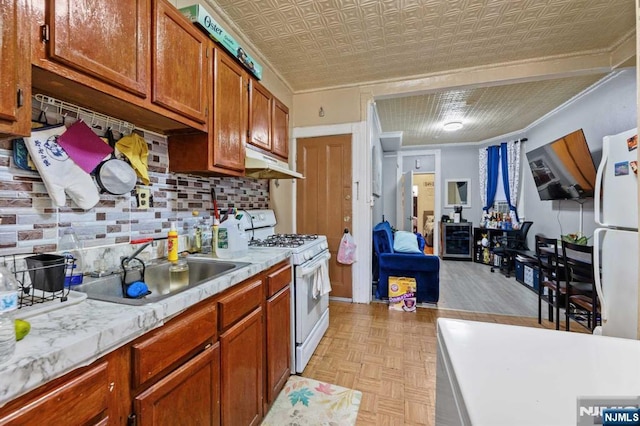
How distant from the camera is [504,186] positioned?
17.5 feet

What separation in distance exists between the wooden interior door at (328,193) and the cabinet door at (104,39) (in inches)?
93.1

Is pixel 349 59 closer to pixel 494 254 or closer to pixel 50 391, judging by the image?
pixel 50 391

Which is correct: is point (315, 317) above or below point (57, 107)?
below

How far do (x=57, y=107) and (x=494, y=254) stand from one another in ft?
19.6

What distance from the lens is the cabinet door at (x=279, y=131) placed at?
7.47 feet

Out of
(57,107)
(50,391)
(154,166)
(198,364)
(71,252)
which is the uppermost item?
(57,107)

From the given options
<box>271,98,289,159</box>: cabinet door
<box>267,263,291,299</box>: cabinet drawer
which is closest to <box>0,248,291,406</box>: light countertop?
<box>267,263,291,299</box>: cabinet drawer

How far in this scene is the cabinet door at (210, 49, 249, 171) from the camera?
155cm

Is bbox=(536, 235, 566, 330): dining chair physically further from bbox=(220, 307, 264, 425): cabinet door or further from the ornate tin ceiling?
bbox=(220, 307, 264, 425): cabinet door

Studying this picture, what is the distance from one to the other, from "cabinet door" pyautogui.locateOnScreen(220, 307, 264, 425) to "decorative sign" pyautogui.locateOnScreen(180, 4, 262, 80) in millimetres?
1527

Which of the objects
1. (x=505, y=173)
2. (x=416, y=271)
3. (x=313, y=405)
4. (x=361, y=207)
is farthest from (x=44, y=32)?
(x=505, y=173)

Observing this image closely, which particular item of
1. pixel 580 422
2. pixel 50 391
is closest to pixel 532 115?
pixel 580 422

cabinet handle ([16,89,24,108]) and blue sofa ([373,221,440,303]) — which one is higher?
cabinet handle ([16,89,24,108])

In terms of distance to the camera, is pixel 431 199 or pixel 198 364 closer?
pixel 198 364
